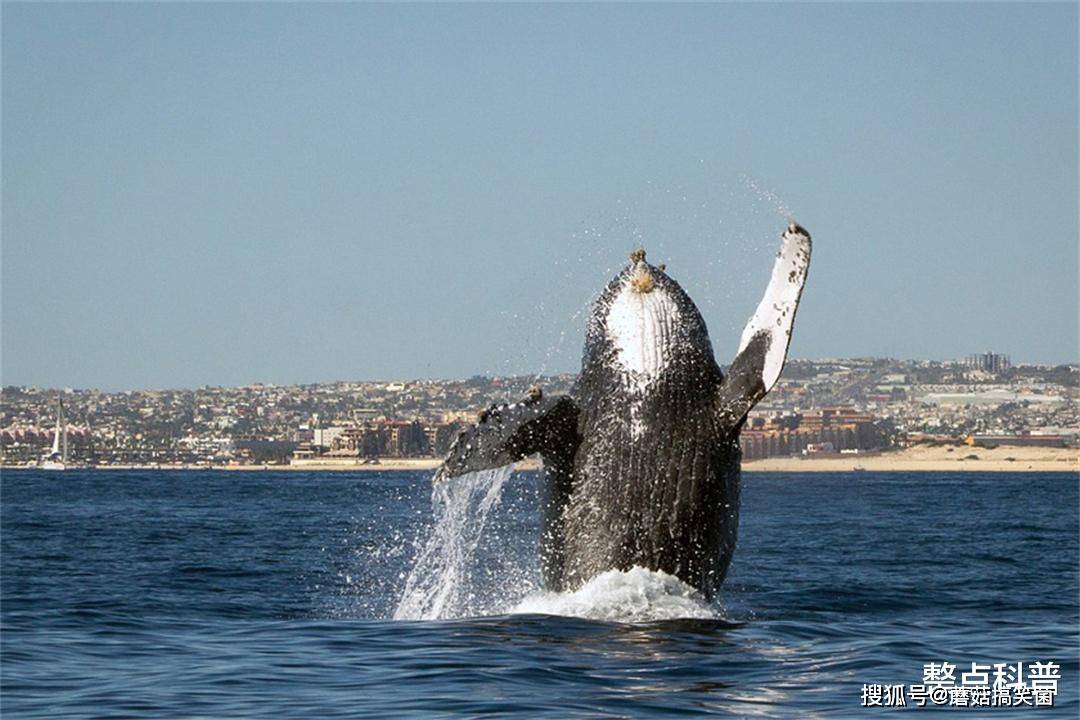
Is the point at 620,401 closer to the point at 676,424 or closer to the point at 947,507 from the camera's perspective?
the point at 676,424

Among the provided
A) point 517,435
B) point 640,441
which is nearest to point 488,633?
point 517,435

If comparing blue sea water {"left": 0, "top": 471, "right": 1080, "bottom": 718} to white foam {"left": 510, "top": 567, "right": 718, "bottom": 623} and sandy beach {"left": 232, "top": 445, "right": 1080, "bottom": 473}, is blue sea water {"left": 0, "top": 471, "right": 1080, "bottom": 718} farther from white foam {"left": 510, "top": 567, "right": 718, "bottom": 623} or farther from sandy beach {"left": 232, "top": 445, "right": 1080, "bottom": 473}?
sandy beach {"left": 232, "top": 445, "right": 1080, "bottom": 473}

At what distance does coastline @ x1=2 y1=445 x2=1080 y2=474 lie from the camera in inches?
6147

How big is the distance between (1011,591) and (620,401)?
11.3 meters

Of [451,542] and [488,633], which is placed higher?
[451,542]

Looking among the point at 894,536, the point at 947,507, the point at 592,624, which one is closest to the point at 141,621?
the point at 592,624

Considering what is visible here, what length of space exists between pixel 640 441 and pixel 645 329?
93cm

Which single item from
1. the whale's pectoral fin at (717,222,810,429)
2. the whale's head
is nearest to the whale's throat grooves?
the whale's head

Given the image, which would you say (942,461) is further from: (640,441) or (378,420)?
(640,441)

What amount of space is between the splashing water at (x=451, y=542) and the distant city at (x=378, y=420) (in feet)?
399

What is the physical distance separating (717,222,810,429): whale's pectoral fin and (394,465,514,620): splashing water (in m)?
2.32

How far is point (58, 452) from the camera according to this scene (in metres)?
154

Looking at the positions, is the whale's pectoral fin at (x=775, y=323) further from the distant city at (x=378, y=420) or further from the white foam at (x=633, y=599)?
the distant city at (x=378, y=420)

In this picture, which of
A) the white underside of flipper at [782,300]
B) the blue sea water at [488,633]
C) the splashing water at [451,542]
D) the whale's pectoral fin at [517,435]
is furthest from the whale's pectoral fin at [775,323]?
the splashing water at [451,542]
